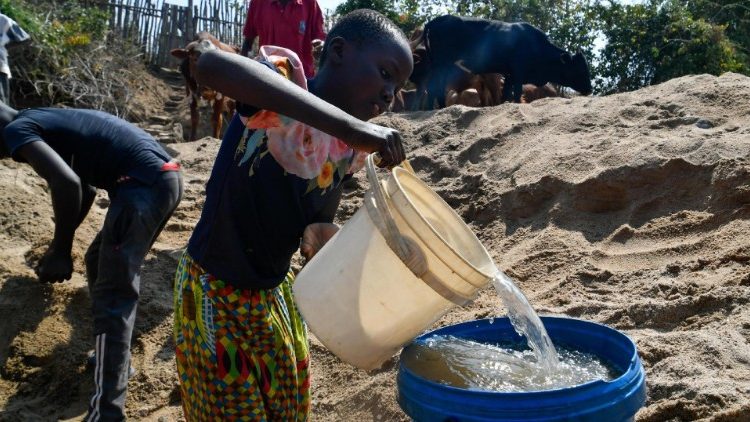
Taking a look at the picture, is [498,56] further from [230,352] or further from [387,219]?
[387,219]

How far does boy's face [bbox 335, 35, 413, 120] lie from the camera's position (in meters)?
1.86

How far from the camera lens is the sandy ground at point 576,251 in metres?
2.77

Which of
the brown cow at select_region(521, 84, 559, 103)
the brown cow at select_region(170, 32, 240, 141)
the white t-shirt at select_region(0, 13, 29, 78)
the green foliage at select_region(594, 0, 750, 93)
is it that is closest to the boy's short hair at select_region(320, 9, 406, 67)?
the white t-shirt at select_region(0, 13, 29, 78)

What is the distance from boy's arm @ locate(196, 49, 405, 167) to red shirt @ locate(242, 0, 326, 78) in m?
3.94

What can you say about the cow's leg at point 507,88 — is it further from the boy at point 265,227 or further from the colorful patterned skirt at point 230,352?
the colorful patterned skirt at point 230,352

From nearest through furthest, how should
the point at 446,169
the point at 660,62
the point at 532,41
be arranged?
the point at 446,169, the point at 532,41, the point at 660,62

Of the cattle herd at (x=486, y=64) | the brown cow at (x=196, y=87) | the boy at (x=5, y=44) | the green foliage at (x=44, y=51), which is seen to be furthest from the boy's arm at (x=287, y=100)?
the green foliage at (x=44, y=51)

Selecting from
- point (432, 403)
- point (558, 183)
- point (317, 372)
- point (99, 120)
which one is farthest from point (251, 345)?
point (558, 183)

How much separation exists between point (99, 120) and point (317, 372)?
4.81 feet

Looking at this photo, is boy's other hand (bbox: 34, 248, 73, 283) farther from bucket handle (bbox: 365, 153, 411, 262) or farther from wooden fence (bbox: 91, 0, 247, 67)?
wooden fence (bbox: 91, 0, 247, 67)

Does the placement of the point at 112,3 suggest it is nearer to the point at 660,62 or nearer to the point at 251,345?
the point at 660,62

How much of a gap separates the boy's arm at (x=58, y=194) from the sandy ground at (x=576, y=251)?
702 millimetres

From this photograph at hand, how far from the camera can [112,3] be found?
12133mm

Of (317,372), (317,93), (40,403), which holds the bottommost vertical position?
(40,403)
